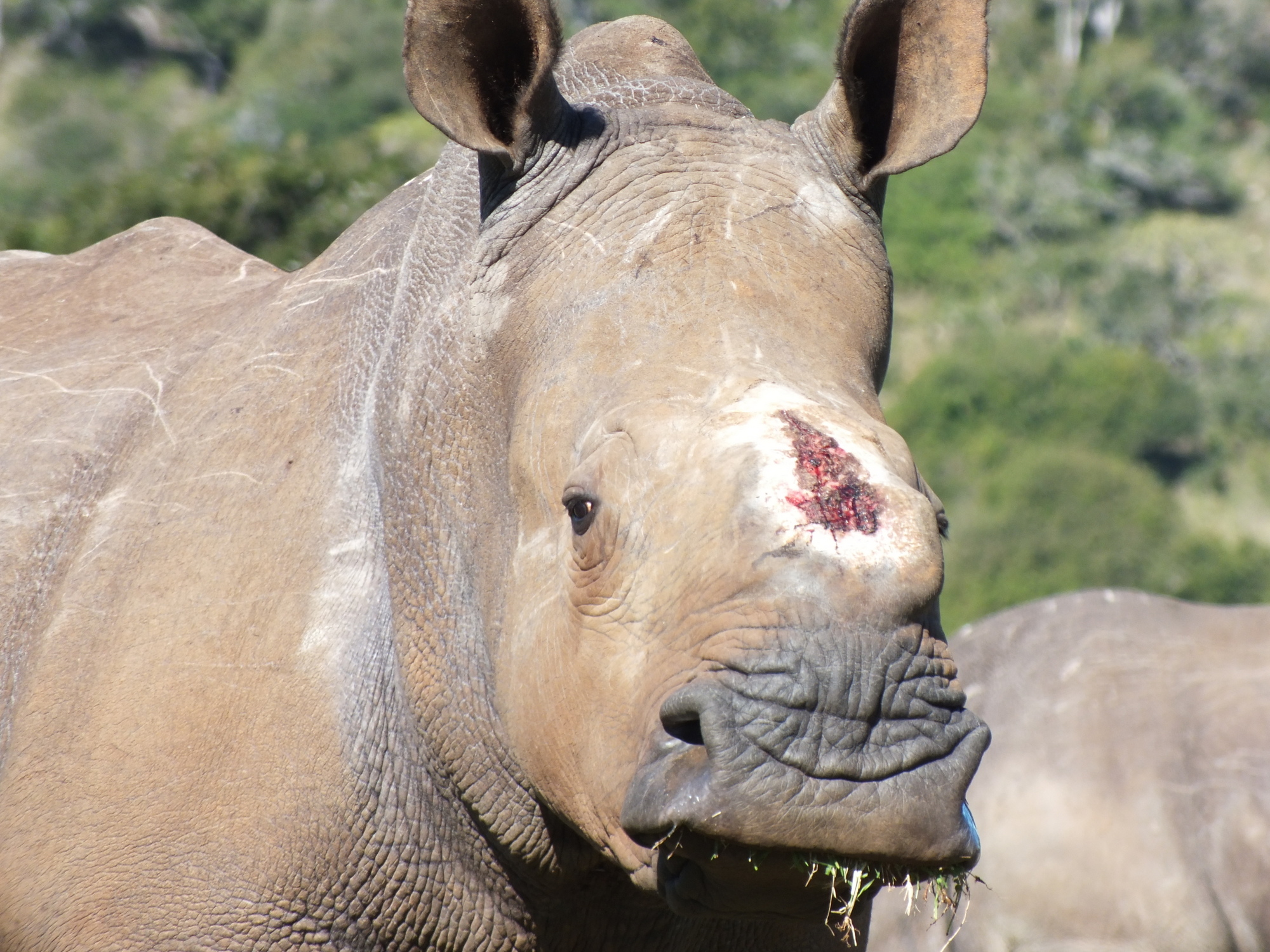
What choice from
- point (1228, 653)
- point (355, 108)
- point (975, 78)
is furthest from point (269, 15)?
point (975, 78)

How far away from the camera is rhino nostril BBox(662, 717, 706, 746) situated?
9.95ft

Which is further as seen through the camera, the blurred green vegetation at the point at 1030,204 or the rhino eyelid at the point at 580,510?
the blurred green vegetation at the point at 1030,204

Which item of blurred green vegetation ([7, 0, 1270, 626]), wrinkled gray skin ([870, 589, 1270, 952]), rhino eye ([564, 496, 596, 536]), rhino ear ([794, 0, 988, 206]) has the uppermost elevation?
rhino ear ([794, 0, 988, 206])

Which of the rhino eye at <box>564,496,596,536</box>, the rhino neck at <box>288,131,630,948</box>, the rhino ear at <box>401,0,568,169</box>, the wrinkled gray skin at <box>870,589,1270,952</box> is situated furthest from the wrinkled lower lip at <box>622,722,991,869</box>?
the wrinkled gray skin at <box>870,589,1270,952</box>

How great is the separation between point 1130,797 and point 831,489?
27.3ft

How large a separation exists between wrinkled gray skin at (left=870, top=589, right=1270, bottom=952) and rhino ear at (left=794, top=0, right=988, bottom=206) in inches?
280

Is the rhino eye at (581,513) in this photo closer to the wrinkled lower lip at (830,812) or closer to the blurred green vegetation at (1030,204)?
the wrinkled lower lip at (830,812)

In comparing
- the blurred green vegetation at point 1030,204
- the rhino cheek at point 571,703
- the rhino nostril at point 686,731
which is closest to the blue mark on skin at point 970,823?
the rhino nostril at point 686,731

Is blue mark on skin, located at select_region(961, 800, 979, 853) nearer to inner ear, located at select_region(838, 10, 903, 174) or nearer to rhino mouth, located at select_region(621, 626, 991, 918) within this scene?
rhino mouth, located at select_region(621, 626, 991, 918)

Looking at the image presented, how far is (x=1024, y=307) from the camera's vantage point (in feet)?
227

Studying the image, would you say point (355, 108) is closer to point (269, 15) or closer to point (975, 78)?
point (269, 15)

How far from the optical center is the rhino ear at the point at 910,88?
13.1 feet

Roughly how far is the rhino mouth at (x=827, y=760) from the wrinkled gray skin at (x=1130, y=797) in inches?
298

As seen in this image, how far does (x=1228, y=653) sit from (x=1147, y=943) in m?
1.93
